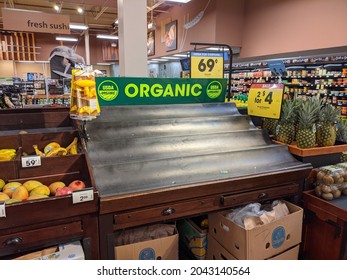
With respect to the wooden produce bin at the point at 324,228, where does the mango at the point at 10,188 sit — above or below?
above

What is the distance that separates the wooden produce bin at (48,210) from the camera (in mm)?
1383

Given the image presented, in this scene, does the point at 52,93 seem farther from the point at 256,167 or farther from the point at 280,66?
the point at 256,167

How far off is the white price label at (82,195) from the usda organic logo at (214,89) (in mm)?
1673

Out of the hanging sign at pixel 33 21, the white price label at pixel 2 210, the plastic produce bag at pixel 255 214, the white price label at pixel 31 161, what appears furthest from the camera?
the hanging sign at pixel 33 21

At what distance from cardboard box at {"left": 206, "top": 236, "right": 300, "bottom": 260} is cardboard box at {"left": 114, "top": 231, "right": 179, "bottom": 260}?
1.08ft

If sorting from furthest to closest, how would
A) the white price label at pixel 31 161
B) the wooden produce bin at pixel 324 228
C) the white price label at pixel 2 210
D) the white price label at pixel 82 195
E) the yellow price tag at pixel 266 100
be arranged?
the yellow price tag at pixel 266 100 → the wooden produce bin at pixel 324 228 → the white price label at pixel 31 161 → the white price label at pixel 82 195 → the white price label at pixel 2 210

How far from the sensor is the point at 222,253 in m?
1.96

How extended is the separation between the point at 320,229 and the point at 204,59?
1987mm

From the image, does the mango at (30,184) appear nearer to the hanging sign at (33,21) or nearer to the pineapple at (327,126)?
the pineapple at (327,126)

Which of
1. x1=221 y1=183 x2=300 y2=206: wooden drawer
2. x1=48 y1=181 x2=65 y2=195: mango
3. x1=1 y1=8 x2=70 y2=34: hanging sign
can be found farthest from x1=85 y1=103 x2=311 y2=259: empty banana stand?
x1=1 y1=8 x2=70 y2=34: hanging sign

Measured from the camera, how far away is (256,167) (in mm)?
2055

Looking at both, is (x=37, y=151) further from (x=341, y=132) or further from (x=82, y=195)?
(x=341, y=132)

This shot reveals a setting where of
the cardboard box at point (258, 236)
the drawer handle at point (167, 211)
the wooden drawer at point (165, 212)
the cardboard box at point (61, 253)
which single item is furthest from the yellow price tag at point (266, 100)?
the cardboard box at point (61, 253)

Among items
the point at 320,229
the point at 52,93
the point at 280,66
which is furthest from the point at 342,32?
the point at 52,93
